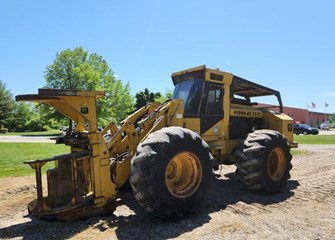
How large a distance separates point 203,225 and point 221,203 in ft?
5.10

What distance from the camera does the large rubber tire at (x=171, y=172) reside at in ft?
17.4

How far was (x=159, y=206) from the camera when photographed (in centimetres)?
543

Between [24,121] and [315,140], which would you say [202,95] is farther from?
[24,121]

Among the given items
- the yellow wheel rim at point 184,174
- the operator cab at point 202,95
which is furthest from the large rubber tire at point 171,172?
the operator cab at point 202,95

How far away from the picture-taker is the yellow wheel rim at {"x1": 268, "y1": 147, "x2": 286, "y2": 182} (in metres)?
8.41

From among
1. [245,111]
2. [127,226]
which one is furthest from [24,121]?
[127,226]

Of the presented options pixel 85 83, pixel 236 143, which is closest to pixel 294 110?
pixel 85 83

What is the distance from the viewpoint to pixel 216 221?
225 inches

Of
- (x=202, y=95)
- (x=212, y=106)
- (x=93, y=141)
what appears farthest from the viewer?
(x=212, y=106)

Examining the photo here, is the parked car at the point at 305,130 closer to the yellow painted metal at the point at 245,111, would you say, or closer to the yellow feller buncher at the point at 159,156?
the yellow painted metal at the point at 245,111

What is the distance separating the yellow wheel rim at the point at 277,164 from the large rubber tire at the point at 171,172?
287cm

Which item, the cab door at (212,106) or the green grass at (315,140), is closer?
the cab door at (212,106)

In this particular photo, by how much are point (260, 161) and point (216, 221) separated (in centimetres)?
239

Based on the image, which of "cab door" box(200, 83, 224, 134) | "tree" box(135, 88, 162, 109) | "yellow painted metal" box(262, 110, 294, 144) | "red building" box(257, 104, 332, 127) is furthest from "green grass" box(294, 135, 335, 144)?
"red building" box(257, 104, 332, 127)
